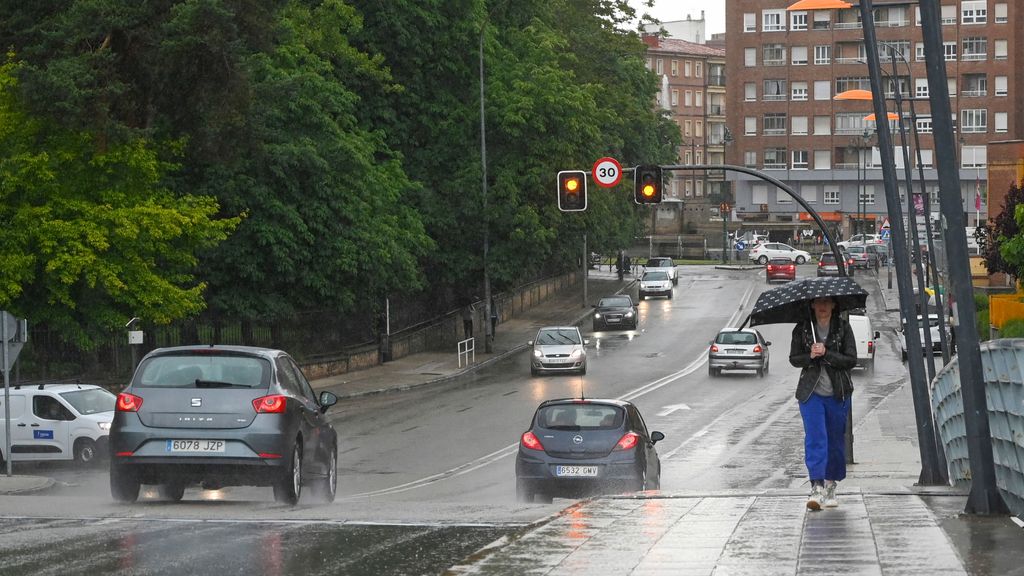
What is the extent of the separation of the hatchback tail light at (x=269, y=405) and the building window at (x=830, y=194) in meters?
118

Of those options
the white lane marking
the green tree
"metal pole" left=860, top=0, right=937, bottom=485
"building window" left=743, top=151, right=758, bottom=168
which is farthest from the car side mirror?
"building window" left=743, top=151, right=758, bottom=168

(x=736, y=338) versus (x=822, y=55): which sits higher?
(x=822, y=55)

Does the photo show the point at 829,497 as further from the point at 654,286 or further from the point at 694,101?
the point at 694,101

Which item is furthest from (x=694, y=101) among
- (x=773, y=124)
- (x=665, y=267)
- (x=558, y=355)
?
(x=558, y=355)

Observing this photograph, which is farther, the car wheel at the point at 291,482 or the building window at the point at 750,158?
the building window at the point at 750,158

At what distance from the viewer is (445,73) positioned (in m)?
58.6

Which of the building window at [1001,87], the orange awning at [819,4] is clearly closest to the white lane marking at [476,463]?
the orange awning at [819,4]

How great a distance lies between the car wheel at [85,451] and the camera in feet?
86.6

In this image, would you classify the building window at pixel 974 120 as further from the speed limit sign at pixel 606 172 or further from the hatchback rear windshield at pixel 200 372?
the hatchback rear windshield at pixel 200 372

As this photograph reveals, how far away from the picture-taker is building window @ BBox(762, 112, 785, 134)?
12888 cm

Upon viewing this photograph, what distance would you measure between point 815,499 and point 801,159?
120 m

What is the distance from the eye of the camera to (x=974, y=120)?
405 ft

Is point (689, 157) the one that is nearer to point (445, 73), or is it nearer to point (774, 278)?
point (774, 278)

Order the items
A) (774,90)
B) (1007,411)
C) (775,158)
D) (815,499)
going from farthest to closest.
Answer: (775,158)
(774,90)
(815,499)
(1007,411)
